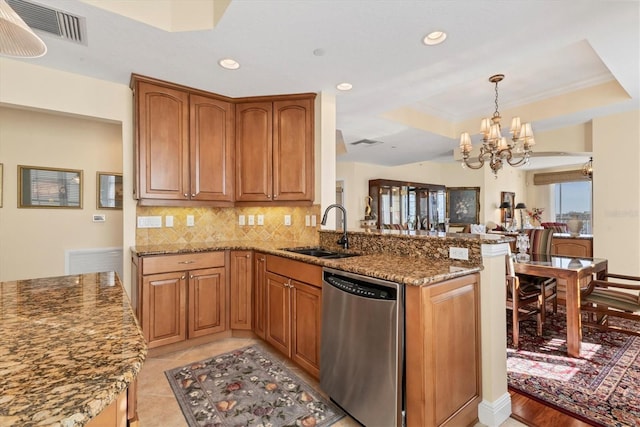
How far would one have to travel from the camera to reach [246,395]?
205 centimetres

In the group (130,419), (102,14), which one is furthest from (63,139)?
(130,419)

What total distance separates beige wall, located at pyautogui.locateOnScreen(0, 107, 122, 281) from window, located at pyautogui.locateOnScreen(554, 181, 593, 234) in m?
11.3

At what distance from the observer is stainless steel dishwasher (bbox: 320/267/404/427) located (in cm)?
153

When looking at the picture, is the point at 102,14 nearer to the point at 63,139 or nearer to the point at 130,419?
the point at 130,419

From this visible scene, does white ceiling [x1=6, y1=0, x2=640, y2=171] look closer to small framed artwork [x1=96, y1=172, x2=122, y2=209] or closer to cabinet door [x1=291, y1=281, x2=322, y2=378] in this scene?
small framed artwork [x1=96, y1=172, x2=122, y2=209]

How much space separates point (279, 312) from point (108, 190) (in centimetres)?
318

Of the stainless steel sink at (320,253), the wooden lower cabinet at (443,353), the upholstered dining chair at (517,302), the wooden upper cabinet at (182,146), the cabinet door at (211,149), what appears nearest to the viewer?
the wooden lower cabinet at (443,353)

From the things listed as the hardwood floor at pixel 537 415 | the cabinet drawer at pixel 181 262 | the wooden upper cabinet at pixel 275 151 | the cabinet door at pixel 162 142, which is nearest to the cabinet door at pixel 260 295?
the cabinet drawer at pixel 181 262

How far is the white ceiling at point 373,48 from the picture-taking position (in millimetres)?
1904


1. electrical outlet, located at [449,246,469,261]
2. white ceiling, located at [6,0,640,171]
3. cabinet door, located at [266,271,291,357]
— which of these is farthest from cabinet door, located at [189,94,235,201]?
electrical outlet, located at [449,246,469,261]

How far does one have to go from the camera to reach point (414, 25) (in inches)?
80.1

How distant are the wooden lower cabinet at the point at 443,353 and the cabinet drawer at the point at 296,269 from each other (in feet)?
2.51

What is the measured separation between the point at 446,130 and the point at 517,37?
2796 millimetres

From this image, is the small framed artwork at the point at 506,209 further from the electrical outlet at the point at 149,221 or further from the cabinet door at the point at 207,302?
the electrical outlet at the point at 149,221
